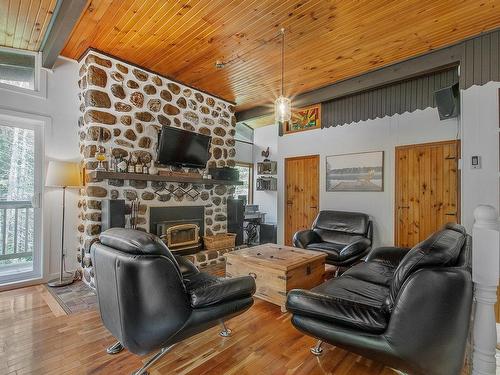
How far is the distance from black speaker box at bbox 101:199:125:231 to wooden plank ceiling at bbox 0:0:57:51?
2.01 m

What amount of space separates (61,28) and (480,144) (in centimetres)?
458

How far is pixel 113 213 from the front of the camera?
3170 mm

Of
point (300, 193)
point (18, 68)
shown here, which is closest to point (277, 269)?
point (300, 193)

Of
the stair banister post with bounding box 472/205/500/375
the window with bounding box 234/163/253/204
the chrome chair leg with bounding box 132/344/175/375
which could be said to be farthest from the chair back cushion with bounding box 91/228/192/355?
the window with bounding box 234/163/253/204

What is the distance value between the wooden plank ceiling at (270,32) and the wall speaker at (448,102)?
56 centimetres

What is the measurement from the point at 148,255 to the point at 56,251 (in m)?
2.79

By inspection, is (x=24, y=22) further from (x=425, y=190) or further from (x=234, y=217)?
(x=425, y=190)

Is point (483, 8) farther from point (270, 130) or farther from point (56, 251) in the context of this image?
point (56, 251)

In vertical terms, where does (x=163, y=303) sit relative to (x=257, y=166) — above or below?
below

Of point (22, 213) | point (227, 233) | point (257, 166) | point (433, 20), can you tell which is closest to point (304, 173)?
point (227, 233)

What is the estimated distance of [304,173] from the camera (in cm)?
514

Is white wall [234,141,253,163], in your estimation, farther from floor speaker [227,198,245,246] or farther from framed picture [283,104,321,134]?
floor speaker [227,198,245,246]

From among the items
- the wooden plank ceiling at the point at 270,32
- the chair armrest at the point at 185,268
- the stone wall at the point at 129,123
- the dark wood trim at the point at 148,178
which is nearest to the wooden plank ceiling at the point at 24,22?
the wooden plank ceiling at the point at 270,32

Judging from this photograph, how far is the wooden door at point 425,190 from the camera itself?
3.59 meters
